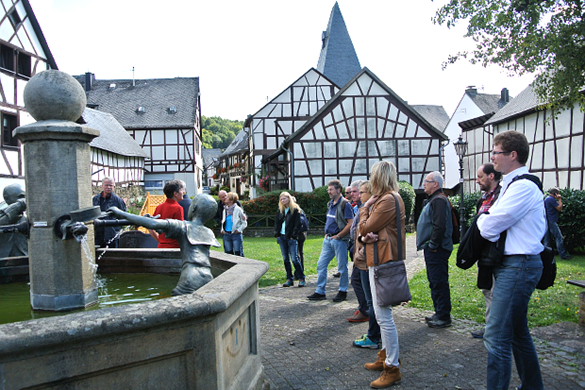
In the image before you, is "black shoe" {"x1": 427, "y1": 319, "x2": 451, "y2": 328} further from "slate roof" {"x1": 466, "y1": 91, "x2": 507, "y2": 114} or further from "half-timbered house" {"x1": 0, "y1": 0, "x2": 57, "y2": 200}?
"slate roof" {"x1": 466, "y1": 91, "x2": 507, "y2": 114}

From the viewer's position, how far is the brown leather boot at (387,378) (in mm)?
3674

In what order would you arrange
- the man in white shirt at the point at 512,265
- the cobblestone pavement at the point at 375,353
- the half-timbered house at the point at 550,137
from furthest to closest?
the half-timbered house at the point at 550,137
the cobblestone pavement at the point at 375,353
the man in white shirt at the point at 512,265

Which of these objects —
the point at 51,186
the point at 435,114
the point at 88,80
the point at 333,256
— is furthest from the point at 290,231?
the point at 435,114

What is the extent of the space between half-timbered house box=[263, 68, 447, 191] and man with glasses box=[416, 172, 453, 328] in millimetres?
18083

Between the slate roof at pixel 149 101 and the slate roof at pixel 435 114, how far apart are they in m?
22.6

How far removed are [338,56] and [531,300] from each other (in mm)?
32234

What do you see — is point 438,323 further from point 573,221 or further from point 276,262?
point 573,221

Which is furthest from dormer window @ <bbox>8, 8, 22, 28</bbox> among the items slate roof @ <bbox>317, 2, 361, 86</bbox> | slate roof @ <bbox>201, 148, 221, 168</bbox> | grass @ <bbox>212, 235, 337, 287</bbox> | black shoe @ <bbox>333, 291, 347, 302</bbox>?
slate roof @ <bbox>201, 148, 221, 168</bbox>

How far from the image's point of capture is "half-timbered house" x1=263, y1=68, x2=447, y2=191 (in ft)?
77.4

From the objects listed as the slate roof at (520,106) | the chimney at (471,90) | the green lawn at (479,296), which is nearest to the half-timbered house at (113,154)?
the green lawn at (479,296)

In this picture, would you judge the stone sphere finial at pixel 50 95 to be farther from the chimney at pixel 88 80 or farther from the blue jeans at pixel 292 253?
the chimney at pixel 88 80

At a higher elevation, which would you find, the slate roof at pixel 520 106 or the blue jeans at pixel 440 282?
the slate roof at pixel 520 106

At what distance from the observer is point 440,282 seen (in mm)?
5441

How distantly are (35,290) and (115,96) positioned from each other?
40.6 m
